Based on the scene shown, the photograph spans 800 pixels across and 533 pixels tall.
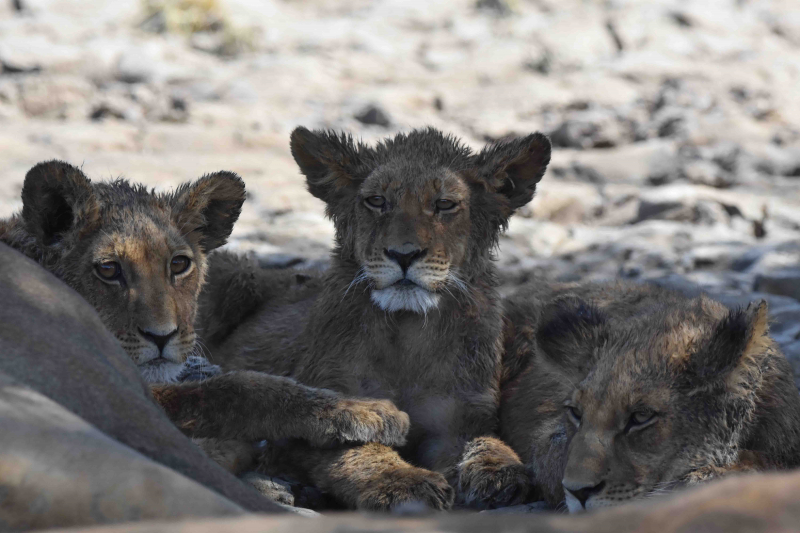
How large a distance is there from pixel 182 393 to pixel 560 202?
8.15 m

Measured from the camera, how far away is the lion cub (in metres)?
4.57

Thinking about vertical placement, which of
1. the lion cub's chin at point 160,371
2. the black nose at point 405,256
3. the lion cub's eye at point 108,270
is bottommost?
the lion cub's chin at point 160,371

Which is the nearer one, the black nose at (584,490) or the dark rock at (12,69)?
the black nose at (584,490)

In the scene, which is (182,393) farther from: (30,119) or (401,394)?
(30,119)

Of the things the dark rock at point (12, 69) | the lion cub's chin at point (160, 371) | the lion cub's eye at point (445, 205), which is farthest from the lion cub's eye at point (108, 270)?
the dark rock at point (12, 69)

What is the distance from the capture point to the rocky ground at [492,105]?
10039mm

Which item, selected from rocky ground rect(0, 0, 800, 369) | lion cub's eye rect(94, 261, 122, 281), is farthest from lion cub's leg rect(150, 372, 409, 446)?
rocky ground rect(0, 0, 800, 369)

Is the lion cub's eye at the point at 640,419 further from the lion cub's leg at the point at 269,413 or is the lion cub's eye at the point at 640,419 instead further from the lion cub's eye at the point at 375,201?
the lion cub's eye at the point at 375,201

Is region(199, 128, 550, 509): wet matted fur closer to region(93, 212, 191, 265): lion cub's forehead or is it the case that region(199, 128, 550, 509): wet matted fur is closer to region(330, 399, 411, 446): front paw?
region(330, 399, 411, 446): front paw

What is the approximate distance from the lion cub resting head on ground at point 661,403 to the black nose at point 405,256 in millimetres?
742

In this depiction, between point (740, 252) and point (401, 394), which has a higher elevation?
point (401, 394)

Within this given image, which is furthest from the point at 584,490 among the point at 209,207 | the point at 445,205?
the point at 209,207

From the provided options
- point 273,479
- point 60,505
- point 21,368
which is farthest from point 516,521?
point 273,479

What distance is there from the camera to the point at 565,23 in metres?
22.4
